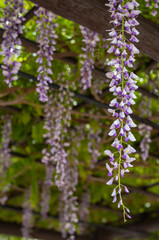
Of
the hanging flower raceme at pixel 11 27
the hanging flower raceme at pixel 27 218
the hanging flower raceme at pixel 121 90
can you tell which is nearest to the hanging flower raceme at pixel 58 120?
the hanging flower raceme at pixel 11 27

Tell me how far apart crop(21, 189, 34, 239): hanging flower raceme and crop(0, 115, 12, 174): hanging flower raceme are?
1.46 m

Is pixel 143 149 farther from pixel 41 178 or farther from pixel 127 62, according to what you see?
pixel 127 62

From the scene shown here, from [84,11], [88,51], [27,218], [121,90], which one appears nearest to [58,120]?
[88,51]

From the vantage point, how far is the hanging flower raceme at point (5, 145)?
420 cm

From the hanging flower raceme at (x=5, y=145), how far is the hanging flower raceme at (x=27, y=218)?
4.80ft

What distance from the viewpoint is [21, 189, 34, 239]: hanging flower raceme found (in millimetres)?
5873

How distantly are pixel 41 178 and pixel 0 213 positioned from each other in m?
1.43

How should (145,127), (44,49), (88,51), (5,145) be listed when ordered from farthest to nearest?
(5,145)
(145,127)
(88,51)
(44,49)

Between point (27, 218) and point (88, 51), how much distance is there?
4037 millimetres

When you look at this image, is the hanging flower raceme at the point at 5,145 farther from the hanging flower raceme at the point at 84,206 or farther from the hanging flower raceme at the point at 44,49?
the hanging flower raceme at the point at 84,206

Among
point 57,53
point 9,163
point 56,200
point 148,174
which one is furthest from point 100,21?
point 56,200

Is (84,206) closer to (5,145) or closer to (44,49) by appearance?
(5,145)

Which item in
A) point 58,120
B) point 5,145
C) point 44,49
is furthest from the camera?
point 5,145

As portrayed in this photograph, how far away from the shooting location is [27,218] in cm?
621
